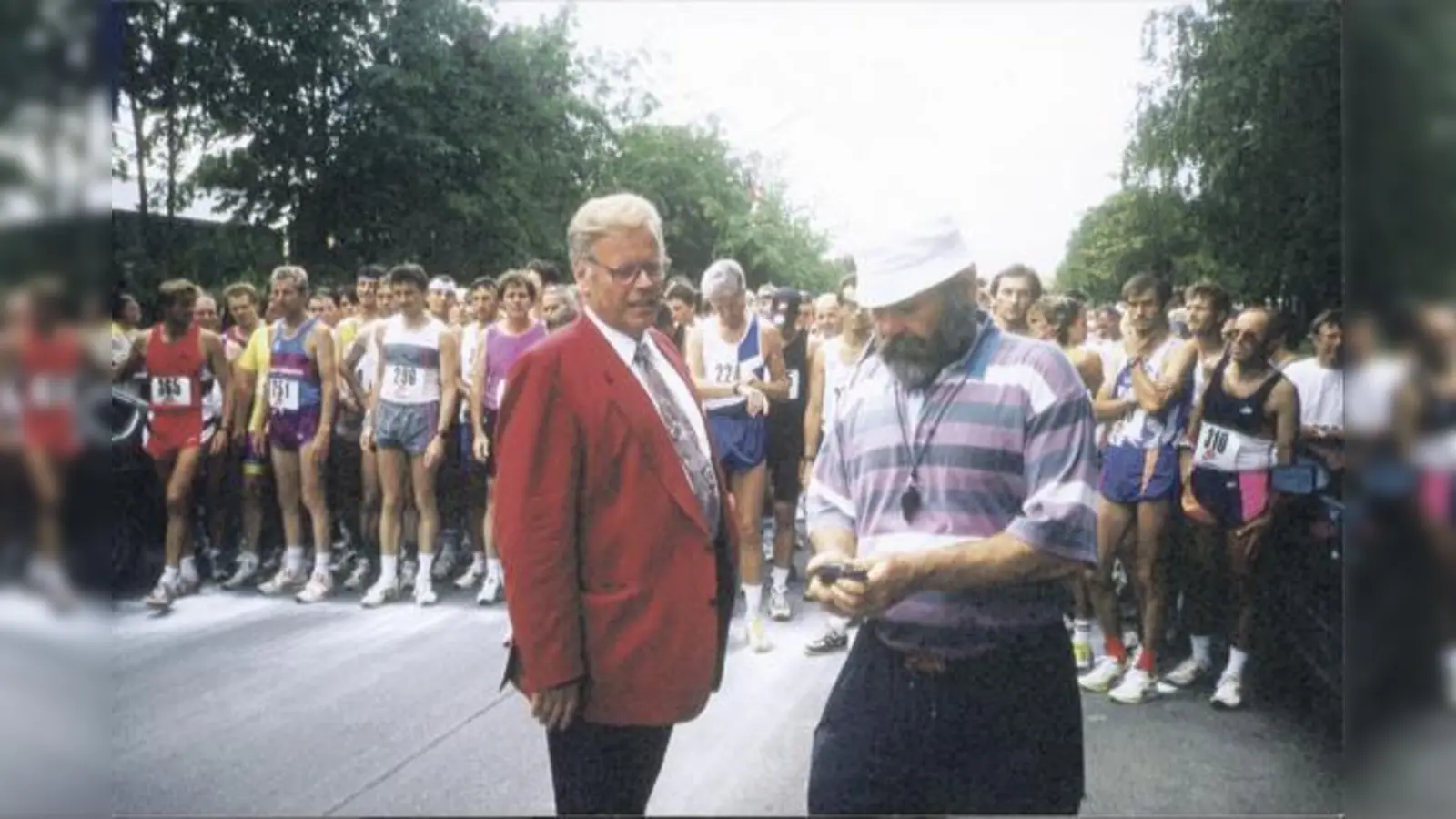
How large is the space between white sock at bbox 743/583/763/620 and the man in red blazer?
0.57ft

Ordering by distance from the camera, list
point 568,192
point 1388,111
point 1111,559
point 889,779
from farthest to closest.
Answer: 1. point 1111,559
2. point 568,192
3. point 1388,111
4. point 889,779

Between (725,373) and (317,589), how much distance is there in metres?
1.11

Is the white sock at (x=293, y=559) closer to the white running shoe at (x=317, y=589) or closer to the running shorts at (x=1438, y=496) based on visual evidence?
the white running shoe at (x=317, y=589)

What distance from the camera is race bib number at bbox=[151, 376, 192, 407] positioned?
2697mm

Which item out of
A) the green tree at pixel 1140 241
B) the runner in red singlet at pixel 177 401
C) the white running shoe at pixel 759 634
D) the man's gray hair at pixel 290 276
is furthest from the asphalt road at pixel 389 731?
the green tree at pixel 1140 241

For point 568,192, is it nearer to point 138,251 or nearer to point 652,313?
point 652,313

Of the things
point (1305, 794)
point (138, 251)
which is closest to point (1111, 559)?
point (1305, 794)

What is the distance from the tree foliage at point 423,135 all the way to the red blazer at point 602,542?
42cm

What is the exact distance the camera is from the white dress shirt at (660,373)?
7.09 ft

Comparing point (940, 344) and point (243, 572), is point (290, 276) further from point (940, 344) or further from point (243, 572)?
point (940, 344)

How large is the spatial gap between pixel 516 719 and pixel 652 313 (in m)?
0.95

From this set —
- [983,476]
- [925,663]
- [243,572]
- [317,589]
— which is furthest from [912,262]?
[243,572]

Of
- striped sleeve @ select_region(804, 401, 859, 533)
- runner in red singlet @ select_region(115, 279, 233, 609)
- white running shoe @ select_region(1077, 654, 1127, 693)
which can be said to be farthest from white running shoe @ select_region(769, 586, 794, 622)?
runner in red singlet @ select_region(115, 279, 233, 609)

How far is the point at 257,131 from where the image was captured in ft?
8.45
